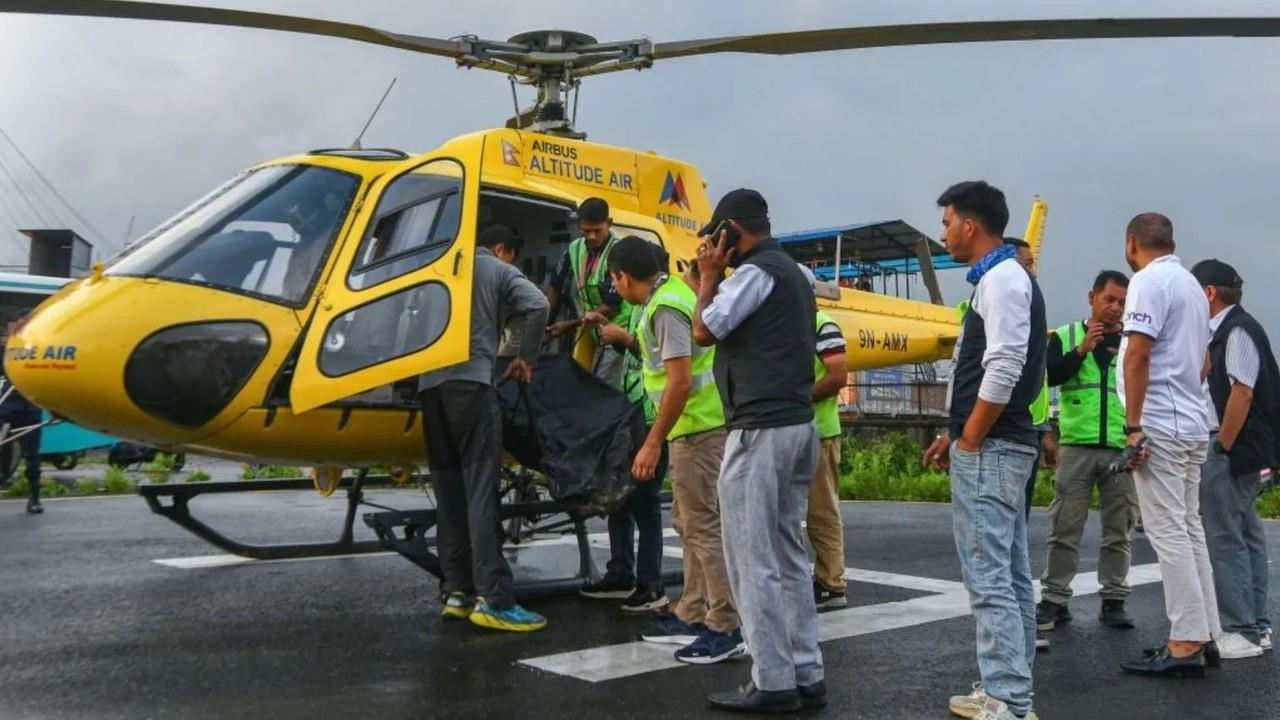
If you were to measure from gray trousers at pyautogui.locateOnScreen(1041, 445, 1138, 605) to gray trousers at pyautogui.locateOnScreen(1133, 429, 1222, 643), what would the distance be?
926mm

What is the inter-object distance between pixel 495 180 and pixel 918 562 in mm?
4227

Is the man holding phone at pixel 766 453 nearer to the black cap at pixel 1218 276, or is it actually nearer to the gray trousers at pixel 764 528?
the gray trousers at pixel 764 528

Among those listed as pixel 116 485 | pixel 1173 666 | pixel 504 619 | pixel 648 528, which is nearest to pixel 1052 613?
pixel 1173 666

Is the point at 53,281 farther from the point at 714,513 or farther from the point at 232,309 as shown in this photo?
the point at 714,513

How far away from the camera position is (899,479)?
51.4 feet

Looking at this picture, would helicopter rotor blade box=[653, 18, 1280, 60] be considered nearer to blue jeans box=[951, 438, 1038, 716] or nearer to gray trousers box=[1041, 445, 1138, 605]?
gray trousers box=[1041, 445, 1138, 605]

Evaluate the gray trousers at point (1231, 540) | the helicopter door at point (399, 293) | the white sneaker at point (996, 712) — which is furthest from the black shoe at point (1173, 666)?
the helicopter door at point (399, 293)

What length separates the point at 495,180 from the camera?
6582 mm

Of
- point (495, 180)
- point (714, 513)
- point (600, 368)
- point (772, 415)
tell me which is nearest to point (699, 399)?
point (714, 513)

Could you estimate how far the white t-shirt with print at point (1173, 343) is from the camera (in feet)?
16.1

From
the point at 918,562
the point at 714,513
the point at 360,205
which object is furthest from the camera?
the point at 918,562

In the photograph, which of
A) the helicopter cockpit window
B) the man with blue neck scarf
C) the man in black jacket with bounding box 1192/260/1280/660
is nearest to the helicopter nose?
the helicopter cockpit window

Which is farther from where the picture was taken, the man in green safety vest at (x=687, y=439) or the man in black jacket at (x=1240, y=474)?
the man in black jacket at (x=1240, y=474)

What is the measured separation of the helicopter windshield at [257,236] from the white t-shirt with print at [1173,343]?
13.3 feet
